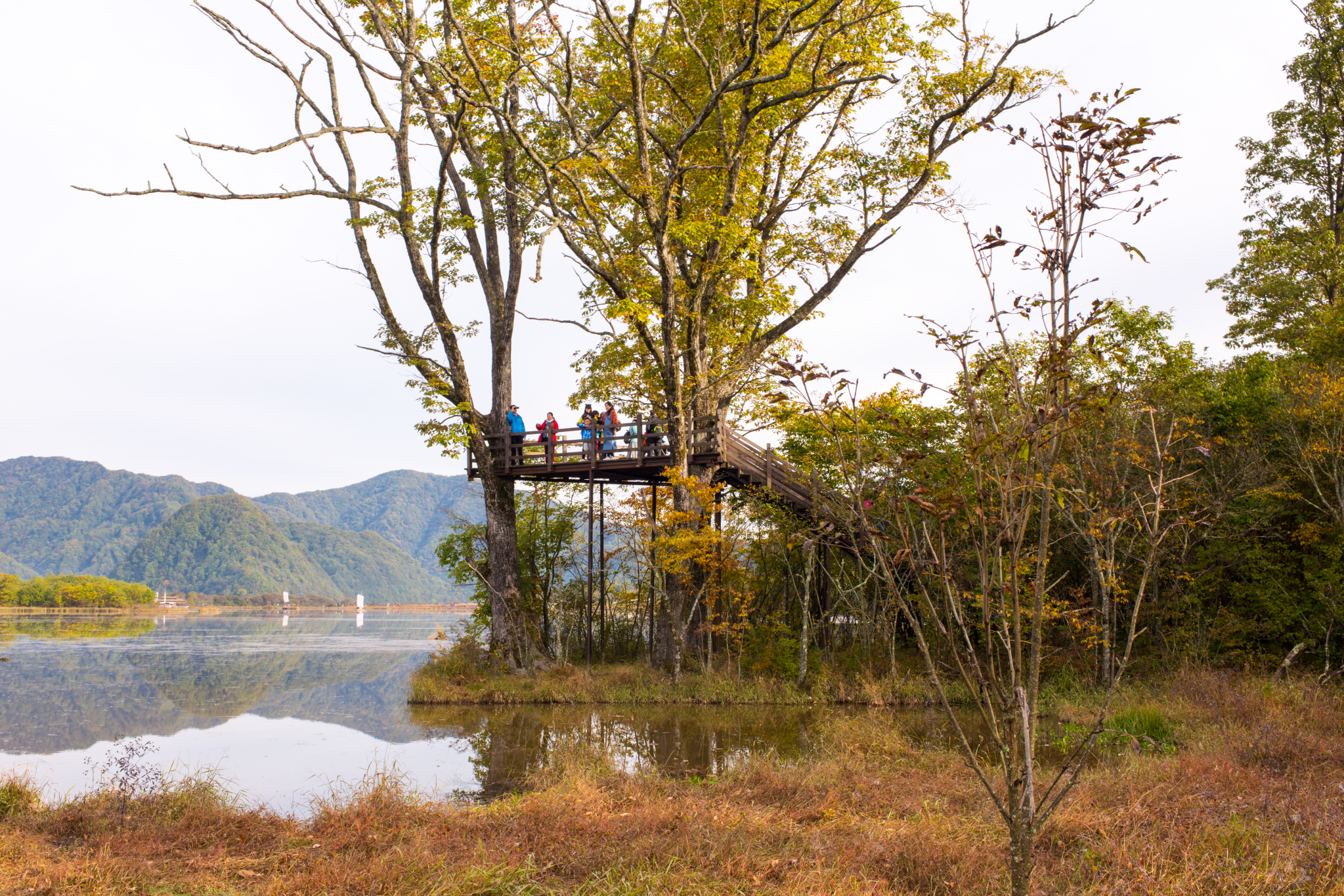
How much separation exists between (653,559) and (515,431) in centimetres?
494

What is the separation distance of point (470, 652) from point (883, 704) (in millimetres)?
10756

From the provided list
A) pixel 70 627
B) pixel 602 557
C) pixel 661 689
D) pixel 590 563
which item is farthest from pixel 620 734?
pixel 70 627

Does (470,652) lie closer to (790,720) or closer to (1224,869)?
(790,720)

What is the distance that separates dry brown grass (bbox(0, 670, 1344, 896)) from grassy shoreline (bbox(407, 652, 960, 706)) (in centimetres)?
924

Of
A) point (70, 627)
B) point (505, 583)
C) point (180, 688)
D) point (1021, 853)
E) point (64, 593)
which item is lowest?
point (70, 627)

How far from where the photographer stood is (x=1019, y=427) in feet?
14.1

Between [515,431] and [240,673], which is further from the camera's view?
[240,673]

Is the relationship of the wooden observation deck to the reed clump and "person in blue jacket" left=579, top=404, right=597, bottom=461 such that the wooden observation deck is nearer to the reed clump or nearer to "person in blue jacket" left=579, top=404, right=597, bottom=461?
"person in blue jacket" left=579, top=404, right=597, bottom=461

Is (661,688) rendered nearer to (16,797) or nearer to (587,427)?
(587,427)

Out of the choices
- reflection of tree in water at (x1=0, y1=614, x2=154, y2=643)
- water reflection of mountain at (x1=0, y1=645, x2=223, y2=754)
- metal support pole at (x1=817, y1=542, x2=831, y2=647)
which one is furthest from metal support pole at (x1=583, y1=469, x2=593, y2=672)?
reflection of tree in water at (x1=0, y1=614, x2=154, y2=643)

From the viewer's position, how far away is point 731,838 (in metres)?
6.67

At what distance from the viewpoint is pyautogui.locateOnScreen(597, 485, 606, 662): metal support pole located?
2108 cm

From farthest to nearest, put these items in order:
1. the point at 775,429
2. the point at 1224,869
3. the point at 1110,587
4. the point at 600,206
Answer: the point at 775,429
the point at 600,206
the point at 1110,587
the point at 1224,869

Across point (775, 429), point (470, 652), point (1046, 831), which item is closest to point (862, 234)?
point (775, 429)
